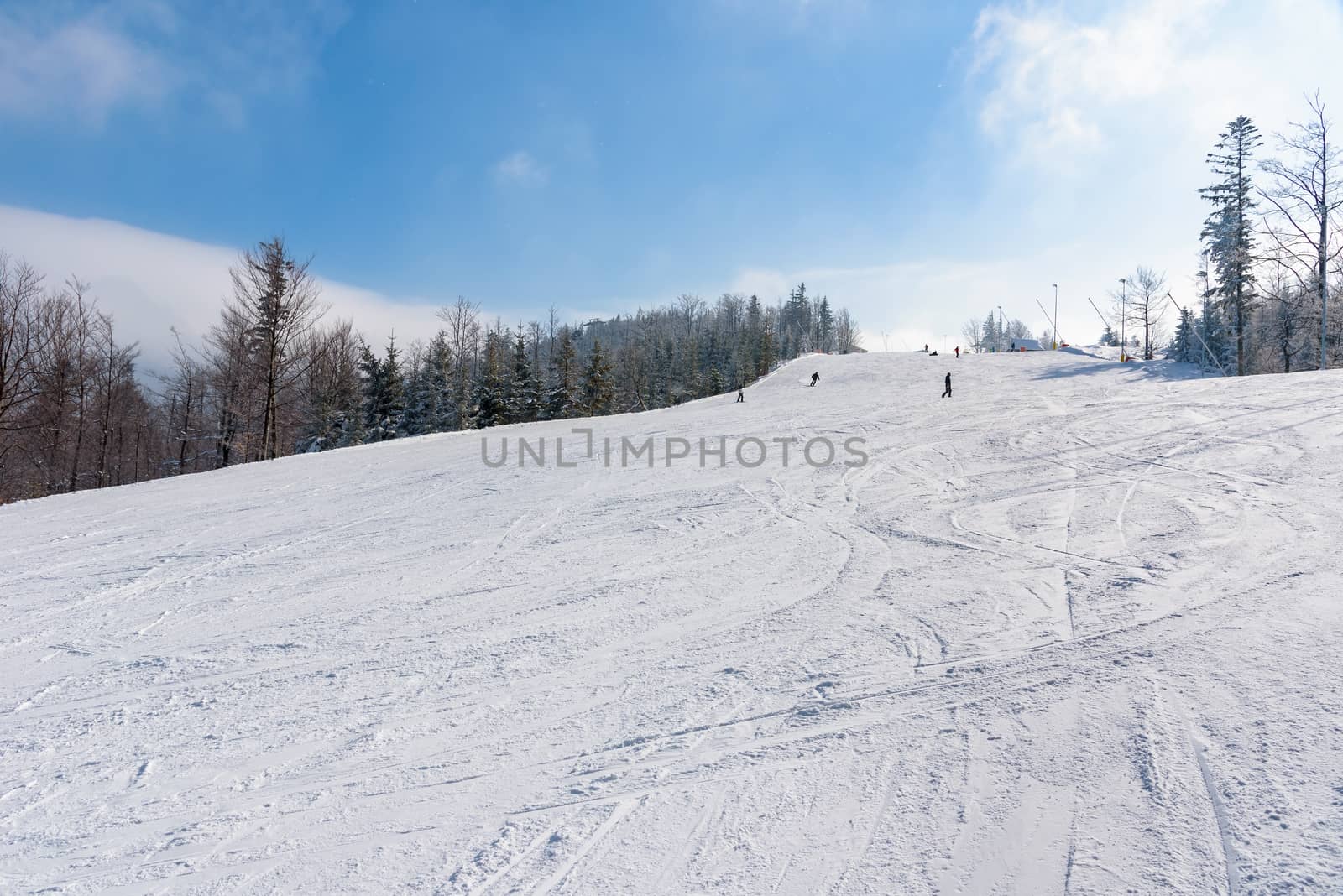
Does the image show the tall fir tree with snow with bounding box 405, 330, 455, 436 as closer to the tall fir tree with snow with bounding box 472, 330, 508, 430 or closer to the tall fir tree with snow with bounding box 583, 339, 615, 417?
the tall fir tree with snow with bounding box 472, 330, 508, 430

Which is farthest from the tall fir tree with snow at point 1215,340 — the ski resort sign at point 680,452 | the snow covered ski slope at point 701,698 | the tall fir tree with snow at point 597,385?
the tall fir tree with snow at point 597,385

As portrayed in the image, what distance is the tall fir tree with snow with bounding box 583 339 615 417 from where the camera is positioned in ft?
160

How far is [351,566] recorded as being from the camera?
23.3 feet

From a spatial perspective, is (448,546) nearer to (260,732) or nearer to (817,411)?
(260,732)

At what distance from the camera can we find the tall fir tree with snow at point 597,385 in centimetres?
4878

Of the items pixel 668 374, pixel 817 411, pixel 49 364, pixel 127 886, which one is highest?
pixel 668 374

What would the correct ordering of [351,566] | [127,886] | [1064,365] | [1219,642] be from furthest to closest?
[1064,365], [351,566], [1219,642], [127,886]

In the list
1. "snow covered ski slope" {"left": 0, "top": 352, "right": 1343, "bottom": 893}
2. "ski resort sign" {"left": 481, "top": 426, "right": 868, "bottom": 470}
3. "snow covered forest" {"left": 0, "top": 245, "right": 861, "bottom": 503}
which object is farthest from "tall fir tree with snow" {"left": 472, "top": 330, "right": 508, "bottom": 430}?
"snow covered ski slope" {"left": 0, "top": 352, "right": 1343, "bottom": 893}

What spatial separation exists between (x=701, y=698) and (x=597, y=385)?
46.3 metres

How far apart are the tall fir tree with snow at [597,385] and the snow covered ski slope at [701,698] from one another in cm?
4010

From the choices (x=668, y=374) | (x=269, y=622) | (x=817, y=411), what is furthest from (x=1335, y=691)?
(x=668, y=374)

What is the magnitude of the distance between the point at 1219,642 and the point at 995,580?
67.2 inches

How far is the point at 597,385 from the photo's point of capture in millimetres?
49250

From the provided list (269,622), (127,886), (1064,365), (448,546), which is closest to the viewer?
(127,886)
